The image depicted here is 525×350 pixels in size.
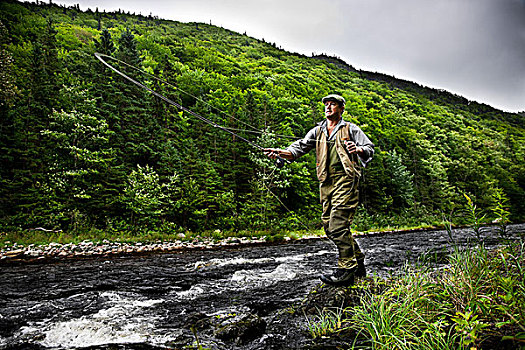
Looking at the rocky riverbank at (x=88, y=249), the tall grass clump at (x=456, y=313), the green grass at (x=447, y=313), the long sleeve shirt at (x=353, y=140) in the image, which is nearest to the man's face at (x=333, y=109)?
the long sleeve shirt at (x=353, y=140)

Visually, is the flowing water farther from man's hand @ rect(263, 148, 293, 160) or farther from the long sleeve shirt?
man's hand @ rect(263, 148, 293, 160)

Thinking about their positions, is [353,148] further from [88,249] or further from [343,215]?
[88,249]

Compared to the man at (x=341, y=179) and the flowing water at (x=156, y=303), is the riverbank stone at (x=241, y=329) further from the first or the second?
the man at (x=341, y=179)

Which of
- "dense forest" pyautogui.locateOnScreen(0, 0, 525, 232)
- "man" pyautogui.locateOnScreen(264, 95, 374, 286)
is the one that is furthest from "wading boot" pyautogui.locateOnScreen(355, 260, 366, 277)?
"dense forest" pyautogui.locateOnScreen(0, 0, 525, 232)

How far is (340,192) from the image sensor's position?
331cm

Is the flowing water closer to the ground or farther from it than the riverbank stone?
closer to the ground

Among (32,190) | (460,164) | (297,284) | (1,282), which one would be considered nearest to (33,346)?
(297,284)

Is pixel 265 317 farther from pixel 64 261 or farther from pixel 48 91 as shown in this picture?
pixel 48 91

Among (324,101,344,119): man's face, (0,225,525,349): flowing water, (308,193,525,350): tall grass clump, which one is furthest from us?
(324,101,344,119): man's face

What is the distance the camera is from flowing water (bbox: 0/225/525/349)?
2.77 m

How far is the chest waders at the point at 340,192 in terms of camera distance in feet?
10.7

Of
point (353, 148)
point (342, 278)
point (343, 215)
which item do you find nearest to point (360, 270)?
point (342, 278)

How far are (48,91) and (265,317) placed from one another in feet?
55.8

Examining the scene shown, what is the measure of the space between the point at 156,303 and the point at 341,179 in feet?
10.9
